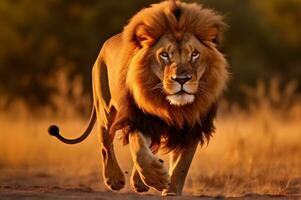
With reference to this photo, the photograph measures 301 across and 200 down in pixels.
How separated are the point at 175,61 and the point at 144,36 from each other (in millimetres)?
343

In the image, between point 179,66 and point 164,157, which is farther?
point 164,157

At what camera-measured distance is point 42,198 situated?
5.41 meters

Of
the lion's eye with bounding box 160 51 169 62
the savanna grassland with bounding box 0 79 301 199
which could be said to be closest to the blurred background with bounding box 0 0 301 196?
the savanna grassland with bounding box 0 79 301 199

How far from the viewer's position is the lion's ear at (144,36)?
603 cm

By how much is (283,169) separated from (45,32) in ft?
38.4

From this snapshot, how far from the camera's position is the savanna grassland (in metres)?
6.96

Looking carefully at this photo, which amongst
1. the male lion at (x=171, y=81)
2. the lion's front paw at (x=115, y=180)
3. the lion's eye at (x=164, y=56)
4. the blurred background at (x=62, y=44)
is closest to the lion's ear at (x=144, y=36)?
the male lion at (x=171, y=81)

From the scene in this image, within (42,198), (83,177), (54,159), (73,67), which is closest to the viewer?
(42,198)

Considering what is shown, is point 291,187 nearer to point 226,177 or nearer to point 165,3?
point 226,177

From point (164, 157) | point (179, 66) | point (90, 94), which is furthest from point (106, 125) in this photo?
point (90, 94)

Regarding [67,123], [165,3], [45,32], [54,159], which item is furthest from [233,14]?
[165,3]

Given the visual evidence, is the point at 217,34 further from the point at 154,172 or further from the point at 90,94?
the point at 90,94

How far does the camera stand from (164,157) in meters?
10.3

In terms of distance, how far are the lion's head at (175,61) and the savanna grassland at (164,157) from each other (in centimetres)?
66
